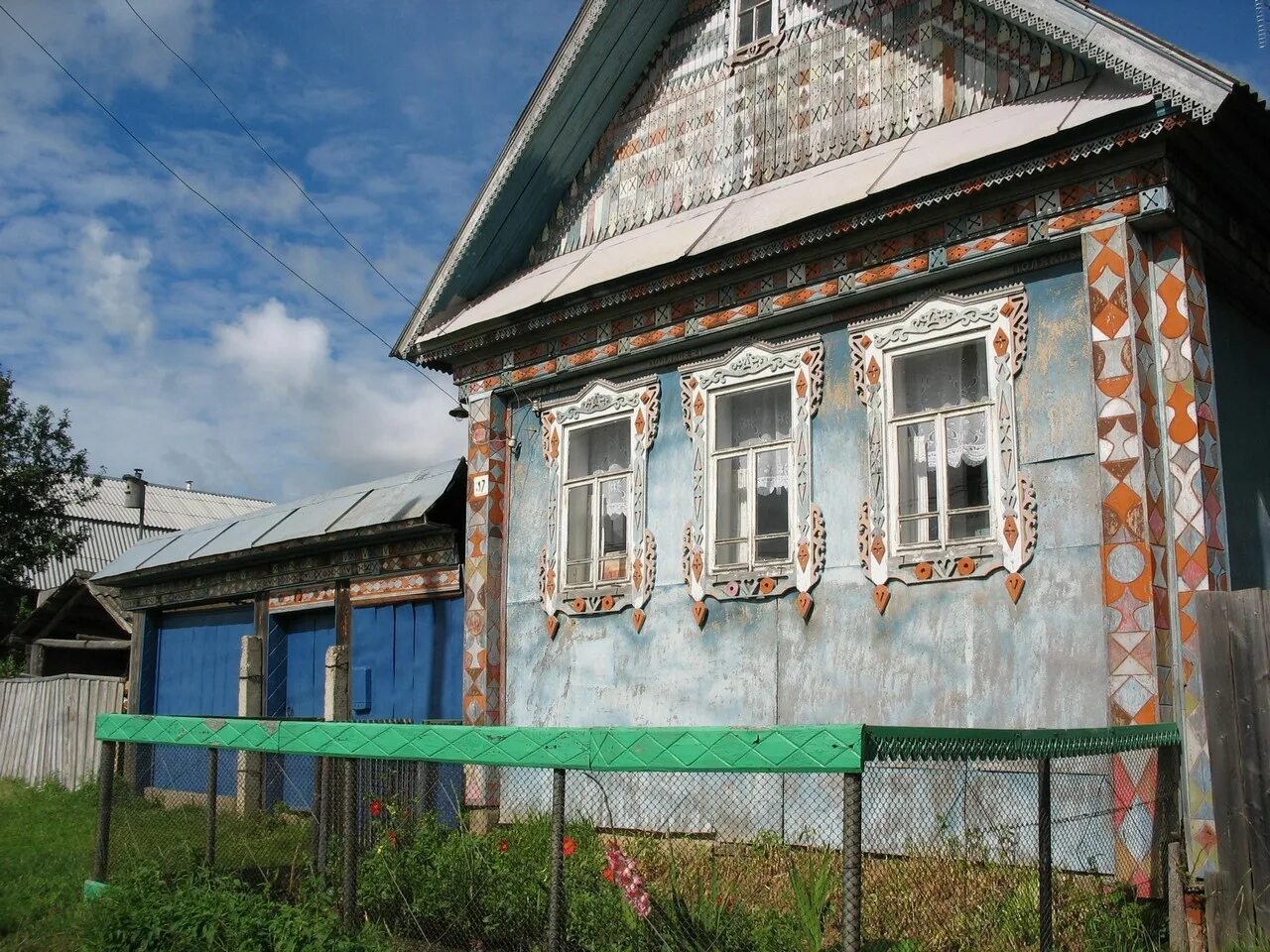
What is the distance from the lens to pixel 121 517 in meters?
43.9

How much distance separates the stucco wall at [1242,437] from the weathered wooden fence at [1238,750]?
1.37m

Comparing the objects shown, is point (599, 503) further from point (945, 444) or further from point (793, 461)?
point (945, 444)

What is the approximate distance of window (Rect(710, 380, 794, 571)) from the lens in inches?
354

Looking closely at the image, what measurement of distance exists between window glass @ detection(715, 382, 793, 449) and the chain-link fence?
2487 millimetres

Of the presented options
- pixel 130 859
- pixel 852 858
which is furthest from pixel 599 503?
pixel 852 858

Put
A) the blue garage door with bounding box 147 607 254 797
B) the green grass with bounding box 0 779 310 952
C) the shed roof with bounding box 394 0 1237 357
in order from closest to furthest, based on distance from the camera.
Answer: the green grass with bounding box 0 779 310 952 < the shed roof with bounding box 394 0 1237 357 < the blue garage door with bounding box 147 607 254 797

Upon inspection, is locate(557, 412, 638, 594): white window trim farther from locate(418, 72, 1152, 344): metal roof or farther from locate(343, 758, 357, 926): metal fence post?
locate(343, 758, 357, 926): metal fence post

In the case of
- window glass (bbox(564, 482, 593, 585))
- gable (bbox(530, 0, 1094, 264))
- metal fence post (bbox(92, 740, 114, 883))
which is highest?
gable (bbox(530, 0, 1094, 264))

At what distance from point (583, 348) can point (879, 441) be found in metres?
3.00

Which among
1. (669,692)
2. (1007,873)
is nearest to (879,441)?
(669,692)

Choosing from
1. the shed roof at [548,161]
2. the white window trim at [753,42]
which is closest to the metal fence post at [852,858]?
the shed roof at [548,161]

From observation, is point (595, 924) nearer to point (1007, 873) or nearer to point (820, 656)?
point (1007, 873)

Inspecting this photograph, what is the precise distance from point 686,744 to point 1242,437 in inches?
192

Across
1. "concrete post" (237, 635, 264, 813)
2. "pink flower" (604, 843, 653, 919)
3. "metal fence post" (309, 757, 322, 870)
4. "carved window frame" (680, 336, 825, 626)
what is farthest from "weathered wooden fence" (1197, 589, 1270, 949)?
"concrete post" (237, 635, 264, 813)
